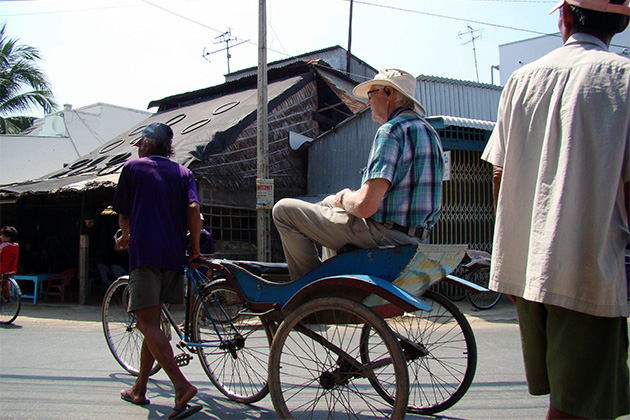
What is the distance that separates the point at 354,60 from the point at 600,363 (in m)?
18.6

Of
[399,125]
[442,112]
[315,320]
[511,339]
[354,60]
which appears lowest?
[511,339]

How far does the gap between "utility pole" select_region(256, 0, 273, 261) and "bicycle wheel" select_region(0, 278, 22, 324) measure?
3.75 m

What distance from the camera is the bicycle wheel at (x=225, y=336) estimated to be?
3.31 m

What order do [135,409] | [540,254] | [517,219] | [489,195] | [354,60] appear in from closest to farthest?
1. [540,254]
2. [517,219]
3. [135,409]
4. [489,195]
5. [354,60]

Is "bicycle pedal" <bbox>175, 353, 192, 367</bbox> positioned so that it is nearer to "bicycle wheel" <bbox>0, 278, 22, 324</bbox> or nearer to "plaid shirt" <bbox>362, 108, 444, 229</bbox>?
"plaid shirt" <bbox>362, 108, 444, 229</bbox>

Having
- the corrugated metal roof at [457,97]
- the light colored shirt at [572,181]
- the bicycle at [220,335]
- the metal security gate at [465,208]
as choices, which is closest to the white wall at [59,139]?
the corrugated metal roof at [457,97]

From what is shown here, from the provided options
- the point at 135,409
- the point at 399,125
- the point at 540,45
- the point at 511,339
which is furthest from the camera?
the point at 540,45

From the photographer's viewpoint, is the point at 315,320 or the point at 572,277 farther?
the point at 315,320

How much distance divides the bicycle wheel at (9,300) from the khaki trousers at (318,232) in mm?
6013

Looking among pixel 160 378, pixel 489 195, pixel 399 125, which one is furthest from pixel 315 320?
pixel 489 195

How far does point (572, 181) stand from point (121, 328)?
12.7 ft

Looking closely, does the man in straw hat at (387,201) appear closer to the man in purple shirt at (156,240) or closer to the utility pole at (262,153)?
the man in purple shirt at (156,240)

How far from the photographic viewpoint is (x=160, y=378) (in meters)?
4.00

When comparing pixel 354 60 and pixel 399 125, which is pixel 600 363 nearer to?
pixel 399 125
